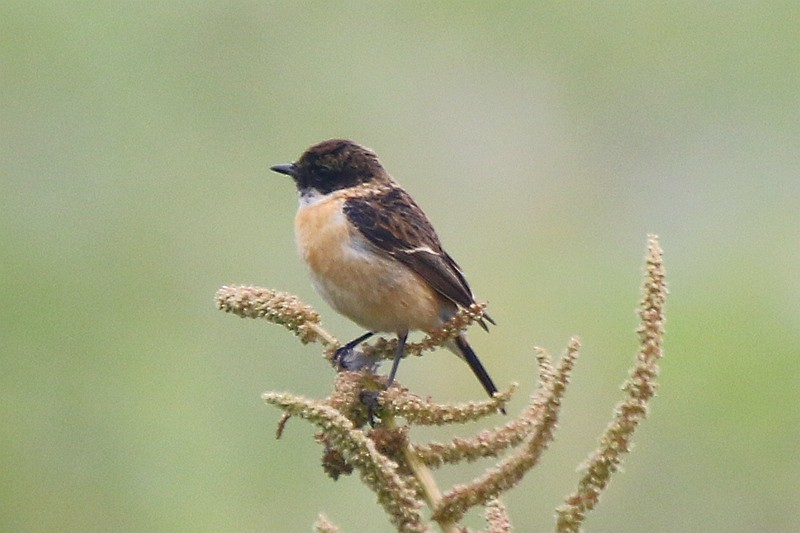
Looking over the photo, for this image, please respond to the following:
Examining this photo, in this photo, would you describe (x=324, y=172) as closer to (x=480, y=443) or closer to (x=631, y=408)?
(x=480, y=443)

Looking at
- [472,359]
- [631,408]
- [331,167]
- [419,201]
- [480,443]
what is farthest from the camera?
[419,201]

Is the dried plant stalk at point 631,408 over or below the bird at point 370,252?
over

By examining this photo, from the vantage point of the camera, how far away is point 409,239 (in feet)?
16.7

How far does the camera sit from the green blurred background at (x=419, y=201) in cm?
838

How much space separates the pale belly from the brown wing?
3 cm

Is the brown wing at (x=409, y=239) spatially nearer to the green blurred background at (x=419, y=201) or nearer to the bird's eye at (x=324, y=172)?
the bird's eye at (x=324, y=172)

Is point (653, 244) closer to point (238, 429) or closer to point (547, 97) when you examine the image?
point (238, 429)

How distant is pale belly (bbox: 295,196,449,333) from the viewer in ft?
15.9

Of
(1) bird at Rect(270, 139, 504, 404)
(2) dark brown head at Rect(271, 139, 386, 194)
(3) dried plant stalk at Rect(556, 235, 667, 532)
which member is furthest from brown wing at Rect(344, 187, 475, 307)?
(3) dried plant stalk at Rect(556, 235, 667, 532)

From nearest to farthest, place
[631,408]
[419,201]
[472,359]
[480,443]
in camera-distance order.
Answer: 1. [631,408]
2. [480,443]
3. [472,359]
4. [419,201]

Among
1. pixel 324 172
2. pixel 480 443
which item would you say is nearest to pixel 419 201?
pixel 324 172

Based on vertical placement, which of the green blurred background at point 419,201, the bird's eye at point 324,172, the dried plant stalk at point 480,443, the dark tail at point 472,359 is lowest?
the green blurred background at point 419,201

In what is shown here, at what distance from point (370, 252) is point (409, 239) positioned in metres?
0.15

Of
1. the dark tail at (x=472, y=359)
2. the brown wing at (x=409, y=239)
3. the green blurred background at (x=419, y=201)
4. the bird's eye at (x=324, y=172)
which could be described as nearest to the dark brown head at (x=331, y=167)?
the bird's eye at (x=324, y=172)
